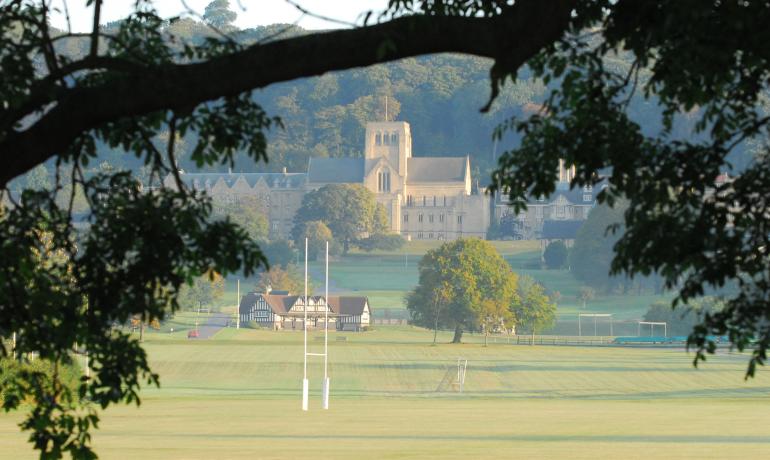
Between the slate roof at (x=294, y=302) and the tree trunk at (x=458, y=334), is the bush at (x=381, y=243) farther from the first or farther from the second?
the tree trunk at (x=458, y=334)

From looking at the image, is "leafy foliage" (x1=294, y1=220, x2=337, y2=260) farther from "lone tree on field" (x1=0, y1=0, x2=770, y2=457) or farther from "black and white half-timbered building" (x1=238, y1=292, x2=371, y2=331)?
"lone tree on field" (x1=0, y1=0, x2=770, y2=457)

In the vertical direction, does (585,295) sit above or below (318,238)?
below

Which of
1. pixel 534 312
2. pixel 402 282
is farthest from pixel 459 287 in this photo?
pixel 402 282

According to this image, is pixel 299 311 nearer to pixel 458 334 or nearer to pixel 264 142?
pixel 458 334

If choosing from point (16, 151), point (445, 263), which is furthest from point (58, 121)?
point (445, 263)

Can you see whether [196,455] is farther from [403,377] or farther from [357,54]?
[403,377]

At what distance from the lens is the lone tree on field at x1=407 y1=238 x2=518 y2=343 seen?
11696 centimetres

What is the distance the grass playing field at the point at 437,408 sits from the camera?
90.6 feet

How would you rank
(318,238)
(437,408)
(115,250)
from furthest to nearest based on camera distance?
(318,238), (437,408), (115,250)

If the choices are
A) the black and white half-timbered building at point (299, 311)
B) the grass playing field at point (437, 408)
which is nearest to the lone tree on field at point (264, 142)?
the grass playing field at point (437, 408)

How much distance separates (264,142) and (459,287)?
10949 cm

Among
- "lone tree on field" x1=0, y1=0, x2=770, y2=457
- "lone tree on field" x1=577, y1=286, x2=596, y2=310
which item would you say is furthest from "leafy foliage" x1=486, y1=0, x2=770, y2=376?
"lone tree on field" x1=577, y1=286, x2=596, y2=310

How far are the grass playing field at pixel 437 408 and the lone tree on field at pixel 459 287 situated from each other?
31.7 ft

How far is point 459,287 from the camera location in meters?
118
